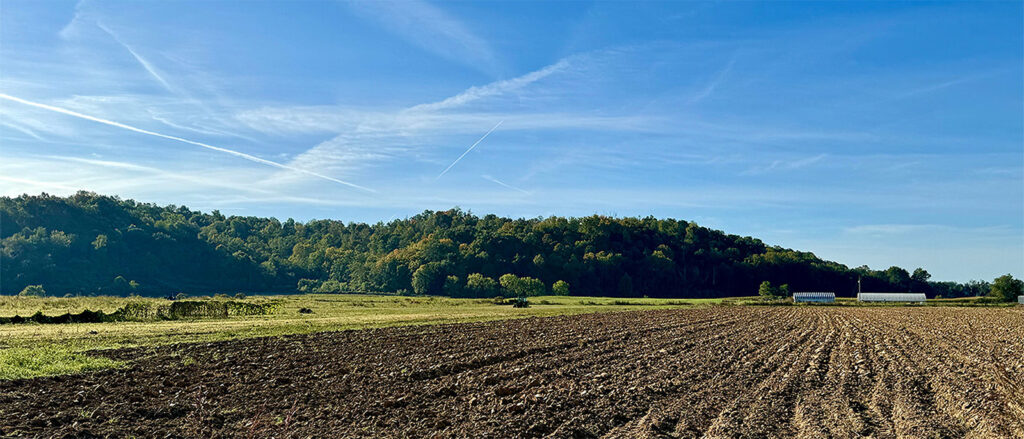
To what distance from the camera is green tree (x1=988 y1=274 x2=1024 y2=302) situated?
12812 centimetres

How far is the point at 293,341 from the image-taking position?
34656 mm

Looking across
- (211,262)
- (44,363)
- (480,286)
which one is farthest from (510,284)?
(44,363)

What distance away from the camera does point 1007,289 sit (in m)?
129

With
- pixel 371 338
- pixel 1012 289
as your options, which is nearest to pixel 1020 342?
pixel 371 338

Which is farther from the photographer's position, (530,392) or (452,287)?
(452,287)

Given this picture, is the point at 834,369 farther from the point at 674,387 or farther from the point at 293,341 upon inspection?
the point at 293,341

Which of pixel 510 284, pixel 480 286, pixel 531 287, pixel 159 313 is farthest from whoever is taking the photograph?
pixel 480 286

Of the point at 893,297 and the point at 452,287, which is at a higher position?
the point at 893,297

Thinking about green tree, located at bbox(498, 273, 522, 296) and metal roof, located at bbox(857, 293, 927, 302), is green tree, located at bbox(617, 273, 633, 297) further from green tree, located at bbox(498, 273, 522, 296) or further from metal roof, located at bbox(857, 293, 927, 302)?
metal roof, located at bbox(857, 293, 927, 302)

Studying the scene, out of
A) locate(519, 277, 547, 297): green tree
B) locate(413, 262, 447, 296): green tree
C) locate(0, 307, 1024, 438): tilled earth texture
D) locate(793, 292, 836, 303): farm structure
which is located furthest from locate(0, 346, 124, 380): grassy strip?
locate(413, 262, 447, 296): green tree

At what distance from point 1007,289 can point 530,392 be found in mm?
142538

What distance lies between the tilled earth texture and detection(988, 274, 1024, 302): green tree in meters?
117

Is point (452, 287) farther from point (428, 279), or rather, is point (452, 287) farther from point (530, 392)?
point (530, 392)

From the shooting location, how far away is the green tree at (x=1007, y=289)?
12812cm
